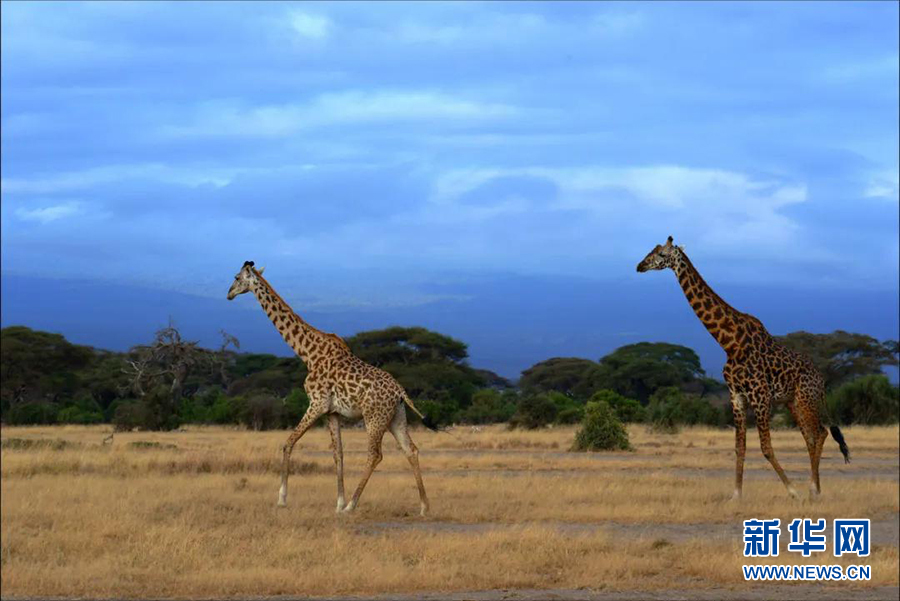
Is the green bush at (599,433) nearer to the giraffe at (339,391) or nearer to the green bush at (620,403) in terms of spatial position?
the green bush at (620,403)

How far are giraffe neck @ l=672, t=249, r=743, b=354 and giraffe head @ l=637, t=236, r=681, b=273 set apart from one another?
0.06 feet

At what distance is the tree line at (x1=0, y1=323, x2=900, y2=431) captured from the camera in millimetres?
24750

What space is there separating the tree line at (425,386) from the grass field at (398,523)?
5.62ft

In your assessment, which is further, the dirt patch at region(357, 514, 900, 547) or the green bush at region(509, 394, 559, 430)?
the green bush at region(509, 394, 559, 430)

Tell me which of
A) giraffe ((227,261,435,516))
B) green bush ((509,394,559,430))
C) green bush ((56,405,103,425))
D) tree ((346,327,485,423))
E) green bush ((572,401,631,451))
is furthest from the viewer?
green bush ((56,405,103,425))

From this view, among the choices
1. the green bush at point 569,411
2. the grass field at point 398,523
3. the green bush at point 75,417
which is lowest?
the grass field at point 398,523

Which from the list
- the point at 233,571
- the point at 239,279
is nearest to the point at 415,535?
the point at 233,571

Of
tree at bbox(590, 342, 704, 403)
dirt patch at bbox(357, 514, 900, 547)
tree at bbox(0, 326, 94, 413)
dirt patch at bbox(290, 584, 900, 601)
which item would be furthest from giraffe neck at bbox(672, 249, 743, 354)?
tree at bbox(0, 326, 94, 413)

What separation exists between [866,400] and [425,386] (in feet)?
59.5

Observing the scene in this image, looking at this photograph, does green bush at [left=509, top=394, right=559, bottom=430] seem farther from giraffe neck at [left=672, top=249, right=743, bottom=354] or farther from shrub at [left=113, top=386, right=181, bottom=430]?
giraffe neck at [left=672, top=249, right=743, bottom=354]

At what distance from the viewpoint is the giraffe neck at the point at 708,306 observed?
16.6 feet

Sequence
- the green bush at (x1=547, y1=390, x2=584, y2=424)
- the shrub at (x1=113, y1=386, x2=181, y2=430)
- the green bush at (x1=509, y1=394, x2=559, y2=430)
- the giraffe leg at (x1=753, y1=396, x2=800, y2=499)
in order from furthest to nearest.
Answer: the shrub at (x1=113, y1=386, x2=181, y2=430) < the green bush at (x1=509, y1=394, x2=559, y2=430) < the green bush at (x1=547, y1=390, x2=584, y2=424) < the giraffe leg at (x1=753, y1=396, x2=800, y2=499)

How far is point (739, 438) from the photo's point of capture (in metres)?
4.71

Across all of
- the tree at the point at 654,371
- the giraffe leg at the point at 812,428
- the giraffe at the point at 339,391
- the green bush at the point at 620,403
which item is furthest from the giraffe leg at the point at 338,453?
the tree at the point at 654,371
